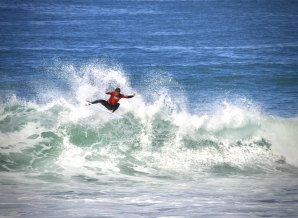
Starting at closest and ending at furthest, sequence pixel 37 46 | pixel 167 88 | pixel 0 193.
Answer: pixel 0 193 < pixel 167 88 < pixel 37 46

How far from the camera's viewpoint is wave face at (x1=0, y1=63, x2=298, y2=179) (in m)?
24.9

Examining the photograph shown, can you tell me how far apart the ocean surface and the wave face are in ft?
0.16

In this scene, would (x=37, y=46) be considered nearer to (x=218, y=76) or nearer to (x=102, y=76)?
(x=218, y=76)

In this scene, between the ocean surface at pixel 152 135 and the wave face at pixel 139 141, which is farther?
the wave face at pixel 139 141

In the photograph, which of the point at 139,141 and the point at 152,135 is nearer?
the point at 139,141

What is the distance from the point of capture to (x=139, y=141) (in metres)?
26.8

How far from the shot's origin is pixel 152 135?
1069 inches

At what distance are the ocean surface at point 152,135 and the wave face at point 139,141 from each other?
5 cm

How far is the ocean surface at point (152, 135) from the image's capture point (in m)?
21.1

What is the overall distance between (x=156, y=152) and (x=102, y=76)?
8894 mm

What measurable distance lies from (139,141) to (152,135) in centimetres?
62

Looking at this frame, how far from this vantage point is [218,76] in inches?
1722

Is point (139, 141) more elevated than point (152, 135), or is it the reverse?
point (152, 135)

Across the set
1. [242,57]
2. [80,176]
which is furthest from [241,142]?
[242,57]
